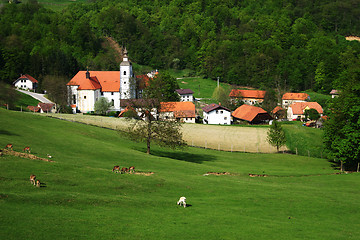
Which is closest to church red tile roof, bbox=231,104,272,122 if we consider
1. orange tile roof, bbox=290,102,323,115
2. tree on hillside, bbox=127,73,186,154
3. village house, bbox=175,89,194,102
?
orange tile roof, bbox=290,102,323,115

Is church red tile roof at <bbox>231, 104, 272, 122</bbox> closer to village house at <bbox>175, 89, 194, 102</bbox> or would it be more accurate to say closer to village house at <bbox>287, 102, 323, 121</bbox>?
village house at <bbox>287, 102, 323, 121</bbox>

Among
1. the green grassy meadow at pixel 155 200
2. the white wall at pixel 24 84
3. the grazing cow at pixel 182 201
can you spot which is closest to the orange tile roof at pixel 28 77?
the white wall at pixel 24 84

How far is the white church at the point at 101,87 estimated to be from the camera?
12706cm

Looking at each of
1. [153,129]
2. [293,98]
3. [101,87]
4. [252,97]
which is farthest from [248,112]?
[153,129]

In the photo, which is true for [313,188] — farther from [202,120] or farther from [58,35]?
[58,35]

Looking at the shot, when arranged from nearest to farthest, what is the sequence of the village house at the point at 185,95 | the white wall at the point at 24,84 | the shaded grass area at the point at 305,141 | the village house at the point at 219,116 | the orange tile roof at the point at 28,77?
the shaded grass area at the point at 305,141
the village house at the point at 219,116
the orange tile roof at the point at 28,77
the white wall at the point at 24,84
the village house at the point at 185,95

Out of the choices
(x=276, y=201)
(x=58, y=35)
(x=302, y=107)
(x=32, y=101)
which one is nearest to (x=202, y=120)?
(x=302, y=107)

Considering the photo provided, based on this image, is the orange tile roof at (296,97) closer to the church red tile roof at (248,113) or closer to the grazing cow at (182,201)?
the church red tile roof at (248,113)

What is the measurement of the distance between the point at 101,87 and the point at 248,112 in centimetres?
4939

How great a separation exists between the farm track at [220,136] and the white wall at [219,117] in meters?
9.48

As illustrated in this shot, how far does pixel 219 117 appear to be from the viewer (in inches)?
4532

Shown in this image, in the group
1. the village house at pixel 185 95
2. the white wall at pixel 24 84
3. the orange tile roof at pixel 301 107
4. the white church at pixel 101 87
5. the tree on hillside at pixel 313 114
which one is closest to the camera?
the tree on hillside at pixel 313 114

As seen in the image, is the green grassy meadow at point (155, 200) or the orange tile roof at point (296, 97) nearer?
the green grassy meadow at point (155, 200)

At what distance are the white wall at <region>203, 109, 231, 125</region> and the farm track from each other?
948 centimetres
